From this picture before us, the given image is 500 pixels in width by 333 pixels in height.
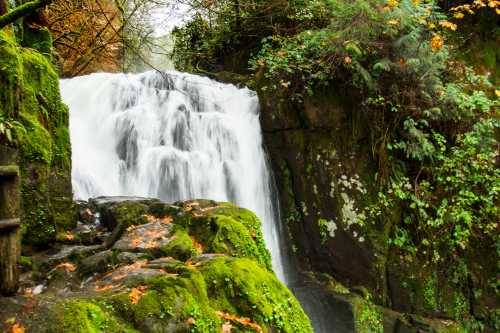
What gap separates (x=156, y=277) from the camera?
3305 mm

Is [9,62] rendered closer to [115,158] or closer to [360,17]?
[115,158]

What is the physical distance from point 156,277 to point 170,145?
4926mm

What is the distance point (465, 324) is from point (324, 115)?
484 cm

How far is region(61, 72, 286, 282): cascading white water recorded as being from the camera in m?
7.29

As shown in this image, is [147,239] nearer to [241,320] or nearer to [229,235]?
[229,235]

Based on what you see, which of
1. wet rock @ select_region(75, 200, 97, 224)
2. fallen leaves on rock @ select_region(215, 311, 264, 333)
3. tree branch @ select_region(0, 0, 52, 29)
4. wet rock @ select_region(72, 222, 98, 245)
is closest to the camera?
tree branch @ select_region(0, 0, 52, 29)

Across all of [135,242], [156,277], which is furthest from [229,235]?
[156,277]

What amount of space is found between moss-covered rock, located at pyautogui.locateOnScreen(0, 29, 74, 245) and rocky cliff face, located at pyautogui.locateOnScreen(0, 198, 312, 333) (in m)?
0.41

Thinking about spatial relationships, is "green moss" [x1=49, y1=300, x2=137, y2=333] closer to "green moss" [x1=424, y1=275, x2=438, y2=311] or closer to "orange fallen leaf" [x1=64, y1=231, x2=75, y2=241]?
"orange fallen leaf" [x1=64, y1=231, x2=75, y2=241]

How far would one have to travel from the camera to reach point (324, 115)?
827cm

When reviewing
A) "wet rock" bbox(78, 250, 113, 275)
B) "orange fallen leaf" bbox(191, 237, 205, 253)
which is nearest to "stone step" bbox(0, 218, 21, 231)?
"wet rock" bbox(78, 250, 113, 275)

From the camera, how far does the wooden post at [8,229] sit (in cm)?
300

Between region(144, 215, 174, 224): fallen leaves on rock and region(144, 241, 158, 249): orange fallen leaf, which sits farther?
region(144, 215, 174, 224): fallen leaves on rock

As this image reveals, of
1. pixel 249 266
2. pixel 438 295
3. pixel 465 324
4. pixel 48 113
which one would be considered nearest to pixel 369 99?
pixel 438 295
